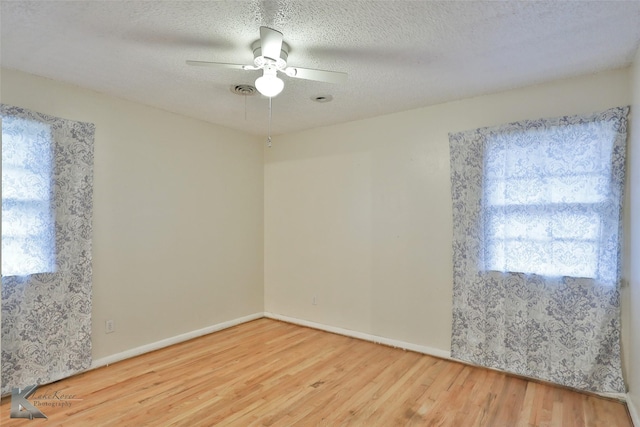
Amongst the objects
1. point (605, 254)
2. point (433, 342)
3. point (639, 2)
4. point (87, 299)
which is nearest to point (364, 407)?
point (433, 342)

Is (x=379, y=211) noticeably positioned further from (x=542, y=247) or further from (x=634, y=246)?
(x=634, y=246)

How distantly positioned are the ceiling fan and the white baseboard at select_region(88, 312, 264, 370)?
2.82 m

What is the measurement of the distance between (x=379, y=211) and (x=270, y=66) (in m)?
2.22

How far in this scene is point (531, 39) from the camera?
7.37 feet

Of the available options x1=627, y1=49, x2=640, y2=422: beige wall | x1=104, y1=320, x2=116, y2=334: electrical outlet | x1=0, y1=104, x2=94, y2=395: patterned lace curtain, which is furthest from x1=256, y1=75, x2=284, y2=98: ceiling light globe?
x1=104, y1=320, x2=116, y2=334: electrical outlet

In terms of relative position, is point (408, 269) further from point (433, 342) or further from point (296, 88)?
point (296, 88)

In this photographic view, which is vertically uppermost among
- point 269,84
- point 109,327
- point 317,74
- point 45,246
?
point 317,74

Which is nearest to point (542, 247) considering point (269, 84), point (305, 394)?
point (305, 394)

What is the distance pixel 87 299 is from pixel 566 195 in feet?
13.6

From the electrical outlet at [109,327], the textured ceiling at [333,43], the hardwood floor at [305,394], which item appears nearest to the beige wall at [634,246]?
the hardwood floor at [305,394]

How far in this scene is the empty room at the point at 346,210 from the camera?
2.23 meters

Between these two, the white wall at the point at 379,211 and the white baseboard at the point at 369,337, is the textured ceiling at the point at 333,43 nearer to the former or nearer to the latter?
the white wall at the point at 379,211

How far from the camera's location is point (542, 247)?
9.49 feet

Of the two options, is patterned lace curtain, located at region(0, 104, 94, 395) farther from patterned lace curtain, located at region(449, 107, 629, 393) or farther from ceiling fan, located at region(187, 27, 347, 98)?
patterned lace curtain, located at region(449, 107, 629, 393)
